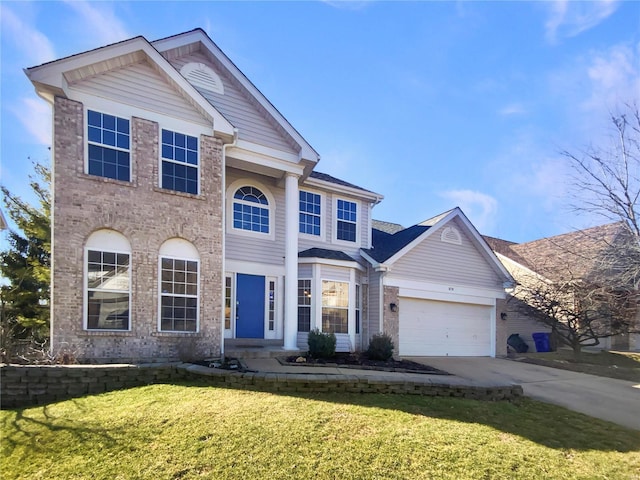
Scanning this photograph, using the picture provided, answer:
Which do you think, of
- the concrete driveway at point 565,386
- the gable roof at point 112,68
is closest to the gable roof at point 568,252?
the concrete driveway at point 565,386

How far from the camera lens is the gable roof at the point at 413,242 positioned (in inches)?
501

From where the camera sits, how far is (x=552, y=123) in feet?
37.7

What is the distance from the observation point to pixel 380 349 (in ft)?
34.6

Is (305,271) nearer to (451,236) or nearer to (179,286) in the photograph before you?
(179,286)

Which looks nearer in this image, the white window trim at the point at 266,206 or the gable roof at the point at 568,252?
the white window trim at the point at 266,206

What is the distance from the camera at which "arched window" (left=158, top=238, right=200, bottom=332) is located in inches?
347

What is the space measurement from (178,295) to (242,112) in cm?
559

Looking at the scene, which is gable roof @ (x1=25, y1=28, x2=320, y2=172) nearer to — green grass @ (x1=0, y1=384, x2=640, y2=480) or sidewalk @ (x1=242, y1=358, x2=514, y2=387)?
sidewalk @ (x1=242, y1=358, x2=514, y2=387)

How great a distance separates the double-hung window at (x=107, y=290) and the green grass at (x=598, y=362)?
13.6 meters

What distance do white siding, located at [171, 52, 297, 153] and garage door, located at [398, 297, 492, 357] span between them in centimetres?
722

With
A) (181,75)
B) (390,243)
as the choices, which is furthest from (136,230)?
(390,243)

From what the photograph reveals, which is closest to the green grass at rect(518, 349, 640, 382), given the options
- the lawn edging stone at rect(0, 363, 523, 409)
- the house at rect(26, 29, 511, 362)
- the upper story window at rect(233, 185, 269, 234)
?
the house at rect(26, 29, 511, 362)

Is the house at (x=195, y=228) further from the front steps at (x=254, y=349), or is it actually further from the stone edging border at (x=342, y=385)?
the stone edging border at (x=342, y=385)

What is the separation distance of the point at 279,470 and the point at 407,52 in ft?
35.3
